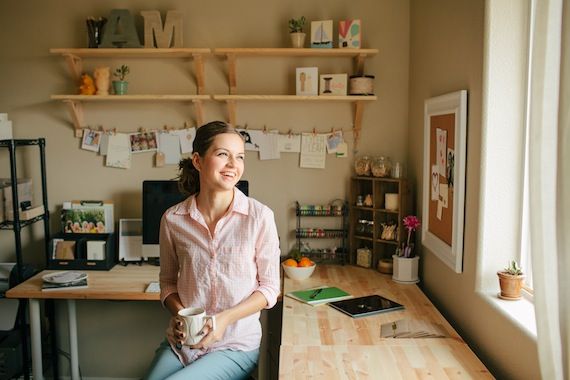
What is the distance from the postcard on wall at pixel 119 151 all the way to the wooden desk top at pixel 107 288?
0.60 m

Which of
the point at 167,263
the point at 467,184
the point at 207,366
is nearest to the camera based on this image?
the point at 207,366

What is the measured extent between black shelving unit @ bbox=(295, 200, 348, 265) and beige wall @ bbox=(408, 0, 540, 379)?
501 millimetres

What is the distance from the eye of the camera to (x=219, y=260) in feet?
5.90

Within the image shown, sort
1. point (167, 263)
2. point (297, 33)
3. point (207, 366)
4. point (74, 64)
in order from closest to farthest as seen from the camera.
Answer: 1. point (207, 366)
2. point (167, 263)
3. point (297, 33)
4. point (74, 64)

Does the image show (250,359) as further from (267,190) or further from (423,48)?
(423,48)

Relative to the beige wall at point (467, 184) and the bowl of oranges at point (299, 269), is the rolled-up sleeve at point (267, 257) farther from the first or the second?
the bowl of oranges at point (299, 269)

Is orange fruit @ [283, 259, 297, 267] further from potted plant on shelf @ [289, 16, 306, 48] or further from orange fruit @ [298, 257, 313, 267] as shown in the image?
potted plant on shelf @ [289, 16, 306, 48]

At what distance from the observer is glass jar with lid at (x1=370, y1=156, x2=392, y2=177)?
2938mm

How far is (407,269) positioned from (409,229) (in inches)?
7.6

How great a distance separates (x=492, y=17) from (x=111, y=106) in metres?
2.11

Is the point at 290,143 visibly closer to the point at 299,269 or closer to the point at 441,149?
the point at 299,269

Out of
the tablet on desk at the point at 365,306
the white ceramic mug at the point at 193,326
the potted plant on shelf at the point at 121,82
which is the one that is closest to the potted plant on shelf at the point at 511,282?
the tablet on desk at the point at 365,306

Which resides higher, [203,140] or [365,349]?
[203,140]

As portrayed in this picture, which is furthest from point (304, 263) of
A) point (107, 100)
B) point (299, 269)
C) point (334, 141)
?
point (107, 100)
